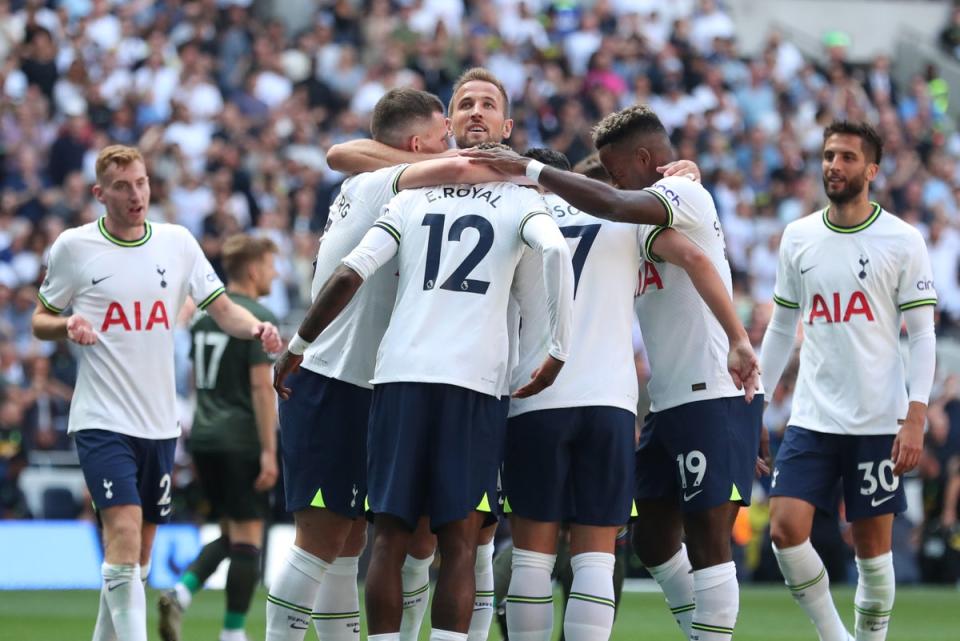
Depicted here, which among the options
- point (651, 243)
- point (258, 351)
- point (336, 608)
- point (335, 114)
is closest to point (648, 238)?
point (651, 243)

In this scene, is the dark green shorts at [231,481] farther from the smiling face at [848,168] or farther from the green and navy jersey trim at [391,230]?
the smiling face at [848,168]

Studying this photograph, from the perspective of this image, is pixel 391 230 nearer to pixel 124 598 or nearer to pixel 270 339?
pixel 270 339

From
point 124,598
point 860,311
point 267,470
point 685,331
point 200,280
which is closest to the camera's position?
point 685,331

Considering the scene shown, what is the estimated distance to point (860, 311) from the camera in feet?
28.6

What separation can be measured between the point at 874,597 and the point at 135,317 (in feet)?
13.8

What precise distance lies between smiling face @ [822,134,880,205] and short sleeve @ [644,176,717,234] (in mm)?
1613

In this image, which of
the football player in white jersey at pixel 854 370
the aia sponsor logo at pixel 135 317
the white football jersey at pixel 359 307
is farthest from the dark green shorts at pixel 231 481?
the football player in white jersey at pixel 854 370

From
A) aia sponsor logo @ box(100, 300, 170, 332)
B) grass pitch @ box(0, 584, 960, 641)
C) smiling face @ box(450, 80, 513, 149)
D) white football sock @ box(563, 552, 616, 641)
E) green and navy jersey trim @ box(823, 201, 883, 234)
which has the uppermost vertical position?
smiling face @ box(450, 80, 513, 149)

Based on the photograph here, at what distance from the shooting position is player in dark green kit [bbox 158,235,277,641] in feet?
33.8

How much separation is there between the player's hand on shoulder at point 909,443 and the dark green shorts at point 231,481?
13.4ft

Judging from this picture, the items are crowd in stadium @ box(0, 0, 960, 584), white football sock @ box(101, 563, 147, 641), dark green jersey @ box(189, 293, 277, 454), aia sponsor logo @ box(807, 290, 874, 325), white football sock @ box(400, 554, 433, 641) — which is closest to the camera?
white football sock @ box(101, 563, 147, 641)

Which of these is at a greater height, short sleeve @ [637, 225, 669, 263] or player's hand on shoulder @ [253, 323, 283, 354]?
short sleeve @ [637, 225, 669, 263]

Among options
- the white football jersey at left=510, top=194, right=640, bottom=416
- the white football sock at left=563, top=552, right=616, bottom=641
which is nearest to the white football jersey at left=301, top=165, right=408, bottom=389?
the white football jersey at left=510, top=194, right=640, bottom=416

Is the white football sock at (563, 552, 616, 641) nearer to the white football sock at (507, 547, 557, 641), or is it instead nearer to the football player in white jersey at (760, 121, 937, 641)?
the white football sock at (507, 547, 557, 641)
